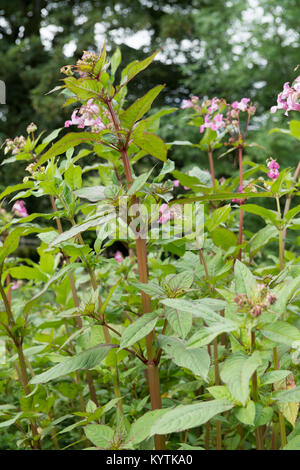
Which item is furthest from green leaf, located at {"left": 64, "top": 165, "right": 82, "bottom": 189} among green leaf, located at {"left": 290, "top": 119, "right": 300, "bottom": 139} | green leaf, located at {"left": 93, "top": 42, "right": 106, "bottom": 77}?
green leaf, located at {"left": 290, "top": 119, "right": 300, "bottom": 139}

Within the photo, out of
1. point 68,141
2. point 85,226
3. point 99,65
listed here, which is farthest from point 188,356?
point 99,65

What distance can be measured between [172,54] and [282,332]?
1079cm

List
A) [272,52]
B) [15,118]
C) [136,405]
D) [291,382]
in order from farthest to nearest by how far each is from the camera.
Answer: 1. [15,118]
2. [272,52]
3. [136,405]
4. [291,382]

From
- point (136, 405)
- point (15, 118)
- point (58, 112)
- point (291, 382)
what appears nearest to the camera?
point (291, 382)

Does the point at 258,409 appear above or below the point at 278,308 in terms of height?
below

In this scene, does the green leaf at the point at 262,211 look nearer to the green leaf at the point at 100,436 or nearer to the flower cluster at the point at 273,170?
the flower cluster at the point at 273,170

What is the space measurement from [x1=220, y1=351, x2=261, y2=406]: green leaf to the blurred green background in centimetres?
619

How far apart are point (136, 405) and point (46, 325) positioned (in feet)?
1.07

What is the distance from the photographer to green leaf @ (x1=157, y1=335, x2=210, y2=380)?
0.73 meters

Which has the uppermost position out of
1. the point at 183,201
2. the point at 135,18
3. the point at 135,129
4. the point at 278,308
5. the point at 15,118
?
the point at 135,18

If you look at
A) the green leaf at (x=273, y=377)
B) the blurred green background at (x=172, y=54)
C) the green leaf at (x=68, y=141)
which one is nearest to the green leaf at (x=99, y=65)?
the green leaf at (x=68, y=141)
